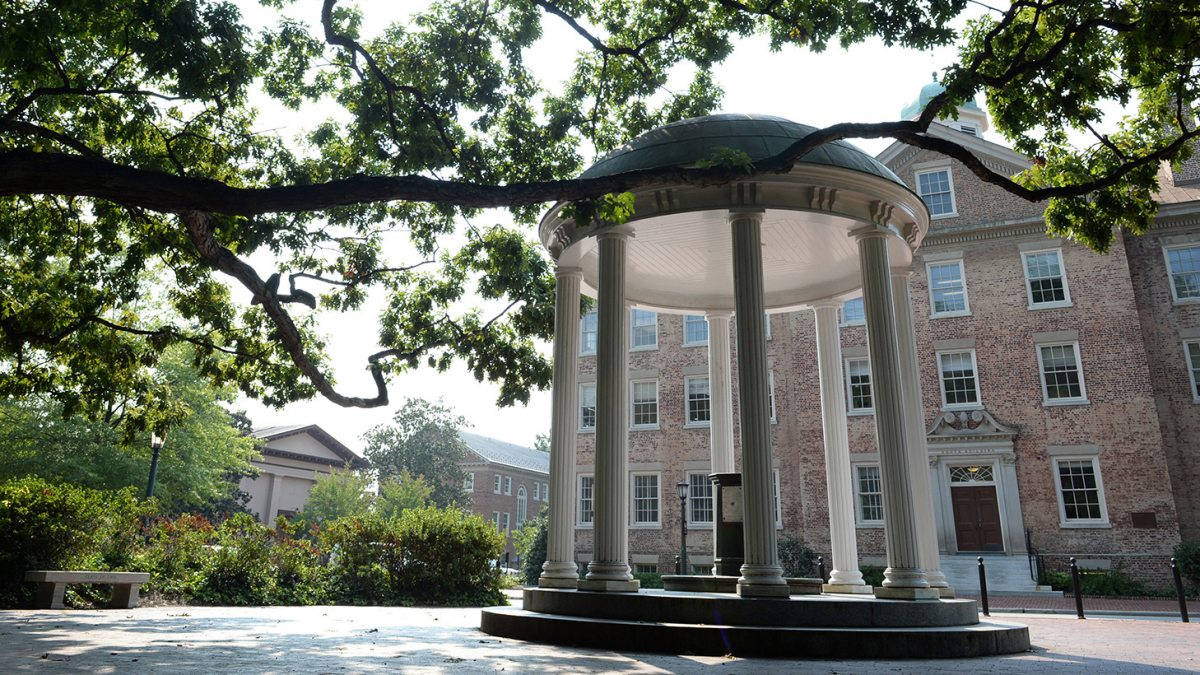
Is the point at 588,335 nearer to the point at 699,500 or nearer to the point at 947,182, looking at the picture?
the point at 699,500

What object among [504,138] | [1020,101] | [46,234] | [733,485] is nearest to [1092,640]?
[733,485]

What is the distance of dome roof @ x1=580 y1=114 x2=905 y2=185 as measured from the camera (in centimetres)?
1126

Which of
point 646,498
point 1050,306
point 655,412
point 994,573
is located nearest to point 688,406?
point 655,412

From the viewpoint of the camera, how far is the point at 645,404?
111 ft

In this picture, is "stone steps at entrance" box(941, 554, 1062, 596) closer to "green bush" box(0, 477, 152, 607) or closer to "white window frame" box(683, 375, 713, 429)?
"white window frame" box(683, 375, 713, 429)

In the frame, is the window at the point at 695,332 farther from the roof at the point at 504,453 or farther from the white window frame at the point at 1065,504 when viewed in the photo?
the roof at the point at 504,453

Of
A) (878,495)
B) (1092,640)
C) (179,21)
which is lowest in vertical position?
(1092,640)

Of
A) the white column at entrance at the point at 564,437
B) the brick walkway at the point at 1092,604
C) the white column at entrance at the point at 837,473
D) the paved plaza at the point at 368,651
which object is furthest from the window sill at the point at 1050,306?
the white column at entrance at the point at 564,437

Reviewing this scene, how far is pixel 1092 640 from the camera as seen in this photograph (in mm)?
10797

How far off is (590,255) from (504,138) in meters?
2.56

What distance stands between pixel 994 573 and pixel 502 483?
164 ft

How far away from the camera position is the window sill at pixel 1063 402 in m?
26.4

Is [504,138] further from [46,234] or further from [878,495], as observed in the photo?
[878,495]

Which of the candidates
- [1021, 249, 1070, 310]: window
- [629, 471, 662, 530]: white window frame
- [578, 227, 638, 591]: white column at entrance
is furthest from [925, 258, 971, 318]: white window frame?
[578, 227, 638, 591]: white column at entrance
